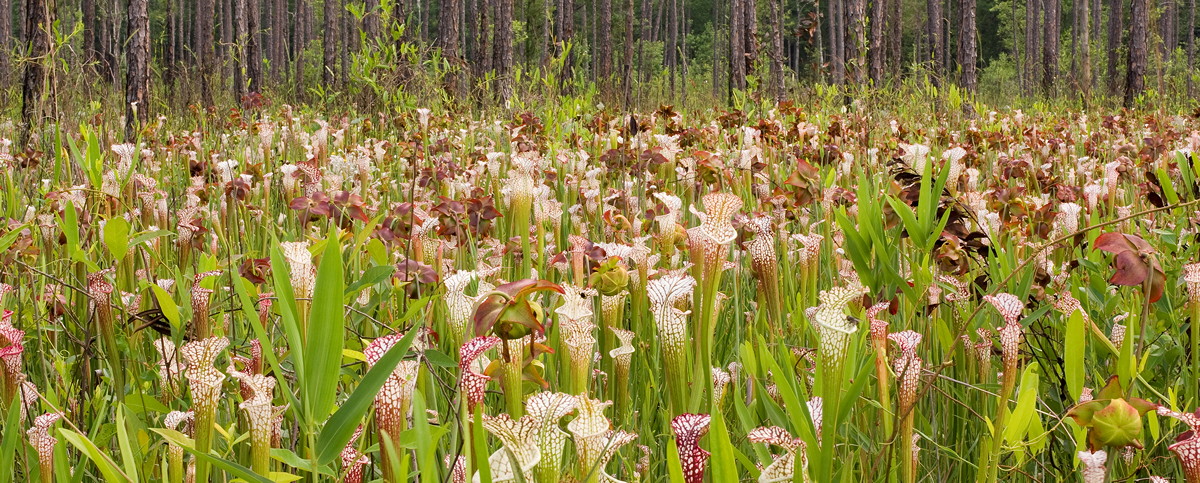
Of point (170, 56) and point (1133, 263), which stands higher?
point (170, 56)

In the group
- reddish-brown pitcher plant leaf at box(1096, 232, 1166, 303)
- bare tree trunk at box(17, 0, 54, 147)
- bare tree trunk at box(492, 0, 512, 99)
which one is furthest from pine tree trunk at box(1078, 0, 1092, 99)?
reddish-brown pitcher plant leaf at box(1096, 232, 1166, 303)

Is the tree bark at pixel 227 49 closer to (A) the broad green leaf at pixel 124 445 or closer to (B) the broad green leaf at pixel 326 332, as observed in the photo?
(A) the broad green leaf at pixel 124 445

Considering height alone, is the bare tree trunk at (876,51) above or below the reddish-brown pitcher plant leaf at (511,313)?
above

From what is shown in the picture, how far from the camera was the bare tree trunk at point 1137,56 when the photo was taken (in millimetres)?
11875

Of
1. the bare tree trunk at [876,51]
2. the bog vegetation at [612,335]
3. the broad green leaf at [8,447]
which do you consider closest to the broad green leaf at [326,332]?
the bog vegetation at [612,335]

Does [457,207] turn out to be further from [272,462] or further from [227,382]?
[272,462]

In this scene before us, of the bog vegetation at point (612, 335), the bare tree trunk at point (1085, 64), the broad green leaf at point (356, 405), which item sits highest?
the bare tree trunk at point (1085, 64)

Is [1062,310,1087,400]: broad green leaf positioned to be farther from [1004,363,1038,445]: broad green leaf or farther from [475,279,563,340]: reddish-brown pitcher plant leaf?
[475,279,563,340]: reddish-brown pitcher plant leaf

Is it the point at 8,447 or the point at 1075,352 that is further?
the point at 1075,352

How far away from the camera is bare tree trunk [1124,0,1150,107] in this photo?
1188cm

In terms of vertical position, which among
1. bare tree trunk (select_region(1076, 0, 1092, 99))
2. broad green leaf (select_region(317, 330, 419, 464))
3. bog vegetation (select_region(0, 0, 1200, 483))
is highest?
bare tree trunk (select_region(1076, 0, 1092, 99))

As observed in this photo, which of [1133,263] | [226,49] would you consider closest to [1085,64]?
[1133,263]

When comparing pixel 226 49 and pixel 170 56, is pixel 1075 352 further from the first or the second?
pixel 226 49

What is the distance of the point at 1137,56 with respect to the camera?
1192 cm
